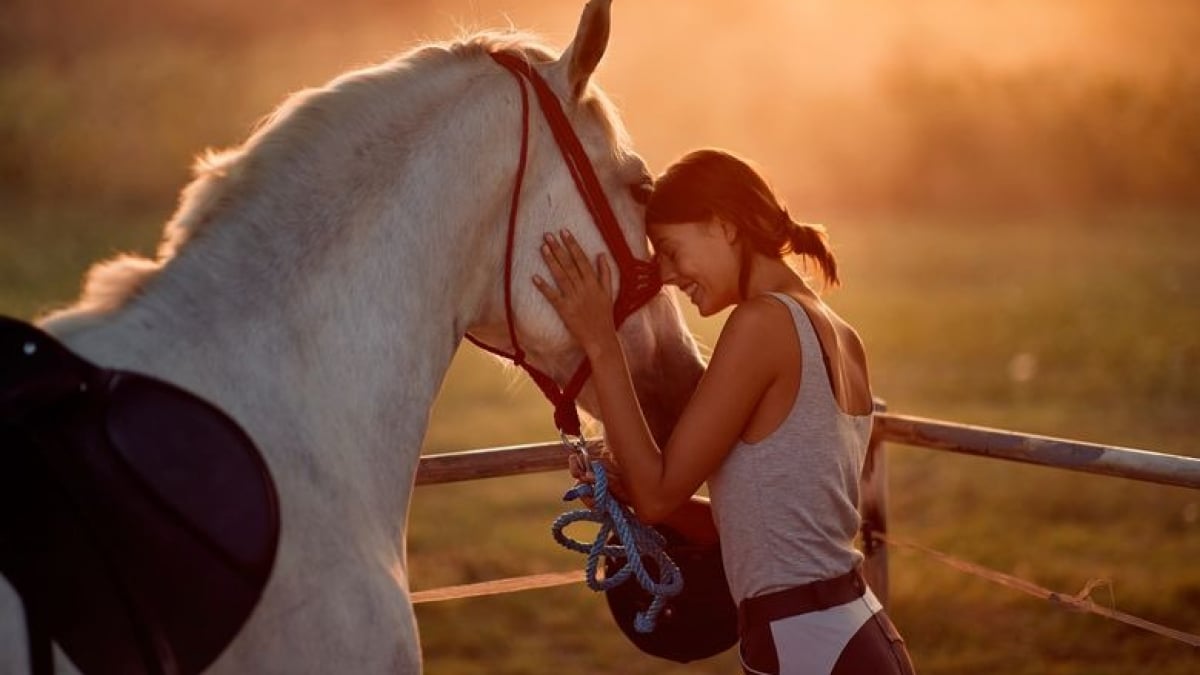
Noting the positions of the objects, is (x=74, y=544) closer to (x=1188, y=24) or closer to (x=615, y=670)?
(x=615, y=670)

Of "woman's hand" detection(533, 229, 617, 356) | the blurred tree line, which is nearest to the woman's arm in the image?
"woman's hand" detection(533, 229, 617, 356)

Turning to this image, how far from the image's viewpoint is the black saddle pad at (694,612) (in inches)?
118

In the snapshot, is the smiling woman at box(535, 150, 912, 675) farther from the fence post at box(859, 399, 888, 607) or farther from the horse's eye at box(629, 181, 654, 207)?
the fence post at box(859, 399, 888, 607)

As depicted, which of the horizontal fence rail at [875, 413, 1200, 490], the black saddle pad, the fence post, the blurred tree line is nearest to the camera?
the black saddle pad

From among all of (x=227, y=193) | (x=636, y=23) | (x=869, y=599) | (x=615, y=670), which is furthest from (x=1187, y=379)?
(x=636, y=23)

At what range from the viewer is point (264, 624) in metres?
A: 1.99

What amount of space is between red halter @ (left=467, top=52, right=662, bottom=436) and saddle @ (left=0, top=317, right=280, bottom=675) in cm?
76

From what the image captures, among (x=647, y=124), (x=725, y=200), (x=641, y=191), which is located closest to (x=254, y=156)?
(x=641, y=191)

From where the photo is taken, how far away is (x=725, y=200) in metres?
2.65

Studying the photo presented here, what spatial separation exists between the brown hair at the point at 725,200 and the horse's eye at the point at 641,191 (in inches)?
0.8

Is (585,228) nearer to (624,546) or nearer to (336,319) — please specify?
(336,319)

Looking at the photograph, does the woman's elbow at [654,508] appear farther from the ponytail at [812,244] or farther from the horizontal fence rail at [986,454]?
the horizontal fence rail at [986,454]

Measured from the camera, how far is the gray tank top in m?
2.57

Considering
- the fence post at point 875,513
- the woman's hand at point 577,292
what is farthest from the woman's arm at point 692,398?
the fence post at point 875,513
